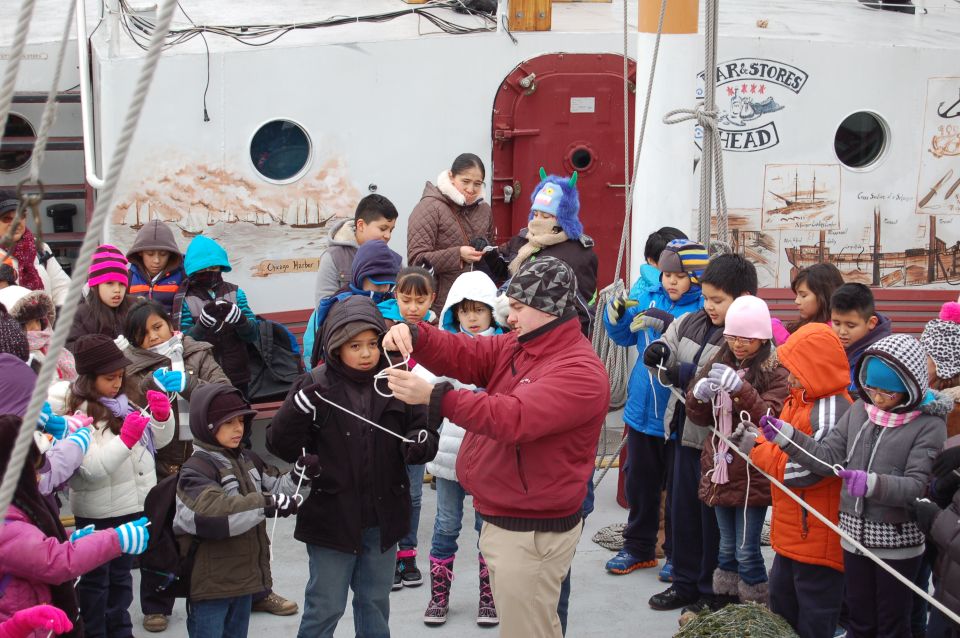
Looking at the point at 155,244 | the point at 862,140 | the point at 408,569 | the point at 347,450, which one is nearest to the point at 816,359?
the point at 347,450

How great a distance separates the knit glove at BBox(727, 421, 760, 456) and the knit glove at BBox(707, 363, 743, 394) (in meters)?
0.15

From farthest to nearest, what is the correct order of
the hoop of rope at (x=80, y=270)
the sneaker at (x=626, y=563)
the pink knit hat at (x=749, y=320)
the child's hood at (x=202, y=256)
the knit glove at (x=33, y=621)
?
the child's hood at (x=202, y=256), the sneaker at (x=626, y=563), the pink knit hat at (x=749, y=320), the knit glove at (x=33, y=621), the hoop of rope at (x=80, y=270)

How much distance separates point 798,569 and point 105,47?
5852mm

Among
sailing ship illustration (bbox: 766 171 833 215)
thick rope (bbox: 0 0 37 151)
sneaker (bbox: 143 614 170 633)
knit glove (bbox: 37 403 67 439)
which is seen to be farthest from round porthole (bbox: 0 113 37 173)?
thick rope (bbox: 0 0 37 151)

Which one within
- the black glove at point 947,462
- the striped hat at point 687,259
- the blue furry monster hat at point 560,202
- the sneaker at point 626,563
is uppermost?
the blue furry monster hat at point 560,202

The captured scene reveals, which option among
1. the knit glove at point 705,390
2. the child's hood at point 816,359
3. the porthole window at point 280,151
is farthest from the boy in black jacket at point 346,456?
the porthole window at point 280,151

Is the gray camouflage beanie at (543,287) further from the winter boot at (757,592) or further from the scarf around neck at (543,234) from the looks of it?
the scarf around neck at (543,234)

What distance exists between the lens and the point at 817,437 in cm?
435

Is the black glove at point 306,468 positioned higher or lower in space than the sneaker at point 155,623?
higher

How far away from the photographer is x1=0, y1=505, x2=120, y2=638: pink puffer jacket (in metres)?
3.32

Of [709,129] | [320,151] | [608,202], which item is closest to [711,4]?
[709,129]

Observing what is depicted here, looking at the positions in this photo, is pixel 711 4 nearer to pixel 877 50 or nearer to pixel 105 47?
pixel 877 50

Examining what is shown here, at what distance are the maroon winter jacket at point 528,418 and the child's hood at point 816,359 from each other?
94cm

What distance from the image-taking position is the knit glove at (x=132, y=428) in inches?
171
